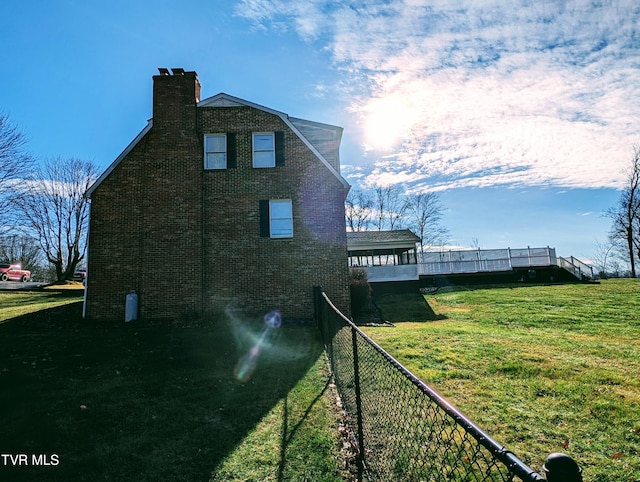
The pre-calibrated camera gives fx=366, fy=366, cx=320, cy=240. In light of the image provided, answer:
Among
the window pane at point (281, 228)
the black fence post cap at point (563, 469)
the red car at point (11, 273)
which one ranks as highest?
→ the window pane at point (281, 228)

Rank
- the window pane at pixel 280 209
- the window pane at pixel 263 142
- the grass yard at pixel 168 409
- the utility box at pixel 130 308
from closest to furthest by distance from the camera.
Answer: the grass yard at pixel 168 409, the utility box at pixel 130 308, the window pane at pixel 280 209, the window pane at pixel 263 142

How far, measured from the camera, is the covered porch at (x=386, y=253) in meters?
22.5

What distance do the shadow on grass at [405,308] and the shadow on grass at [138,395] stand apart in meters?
5.99

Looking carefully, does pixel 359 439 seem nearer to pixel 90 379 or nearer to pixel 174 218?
pixel 90 379

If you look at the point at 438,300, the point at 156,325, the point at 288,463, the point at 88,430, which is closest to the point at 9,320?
the point at 156,325

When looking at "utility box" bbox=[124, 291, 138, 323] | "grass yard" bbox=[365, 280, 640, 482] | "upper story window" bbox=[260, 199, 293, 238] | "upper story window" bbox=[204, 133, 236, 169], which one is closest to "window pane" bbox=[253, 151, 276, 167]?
"upper story window" bbox=[204, 133, 236, 169]

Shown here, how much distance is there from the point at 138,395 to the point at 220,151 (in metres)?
9.42

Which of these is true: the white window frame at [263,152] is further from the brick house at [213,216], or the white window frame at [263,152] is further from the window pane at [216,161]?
the window pane at [216,161]

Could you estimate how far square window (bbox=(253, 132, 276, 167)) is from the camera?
1335 cm

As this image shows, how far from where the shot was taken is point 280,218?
43.1 feet

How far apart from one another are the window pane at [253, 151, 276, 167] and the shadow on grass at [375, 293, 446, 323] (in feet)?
25.4

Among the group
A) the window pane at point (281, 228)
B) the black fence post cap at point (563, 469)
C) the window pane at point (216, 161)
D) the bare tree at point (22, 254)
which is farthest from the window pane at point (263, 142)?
the bare tree at point (22, 254)

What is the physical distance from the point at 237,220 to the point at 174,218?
2.15 meters

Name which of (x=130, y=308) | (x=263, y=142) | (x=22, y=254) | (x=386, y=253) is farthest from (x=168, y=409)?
(x=22, y=254)
